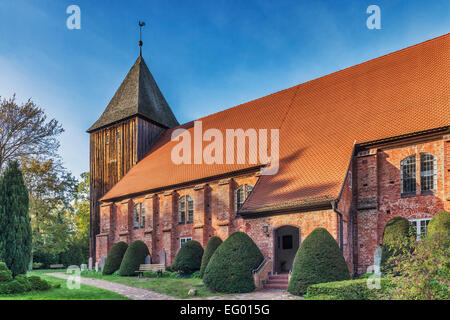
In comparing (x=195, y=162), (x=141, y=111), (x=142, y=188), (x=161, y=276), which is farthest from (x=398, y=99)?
(x=141, y=111)

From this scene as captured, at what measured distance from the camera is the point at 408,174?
647 inches

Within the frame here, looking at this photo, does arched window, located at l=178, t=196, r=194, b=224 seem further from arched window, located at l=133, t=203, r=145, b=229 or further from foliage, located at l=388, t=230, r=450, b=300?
foliage, located at l=388, t=230, r=450, b=300

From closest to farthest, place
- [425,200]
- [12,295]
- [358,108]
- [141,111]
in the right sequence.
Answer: [12,295] < [425,200] < [358,108] < [141,111]

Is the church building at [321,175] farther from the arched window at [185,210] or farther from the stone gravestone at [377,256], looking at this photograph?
the stone gravestone at [377,256]

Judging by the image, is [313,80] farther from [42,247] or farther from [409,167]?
[42,247]

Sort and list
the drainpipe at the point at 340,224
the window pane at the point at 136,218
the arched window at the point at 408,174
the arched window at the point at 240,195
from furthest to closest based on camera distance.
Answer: the window pane at the point at 136,218 < the arched window at the point at 240,195 < the arched window at the point at 408,174 < the drainpipe at the point at 340,224

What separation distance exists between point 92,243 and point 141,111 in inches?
470

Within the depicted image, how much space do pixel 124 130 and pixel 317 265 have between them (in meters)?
23.4

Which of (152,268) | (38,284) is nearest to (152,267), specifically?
(152,268)

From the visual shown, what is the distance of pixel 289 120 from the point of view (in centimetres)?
2236

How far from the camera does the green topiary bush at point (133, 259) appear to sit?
2231 cm

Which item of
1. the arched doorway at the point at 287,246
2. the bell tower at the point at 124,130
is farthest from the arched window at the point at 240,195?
the bell tower at the point at 124,130

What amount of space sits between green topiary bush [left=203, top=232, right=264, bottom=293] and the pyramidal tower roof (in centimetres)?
1917

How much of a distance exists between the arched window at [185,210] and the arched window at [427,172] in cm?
1371
